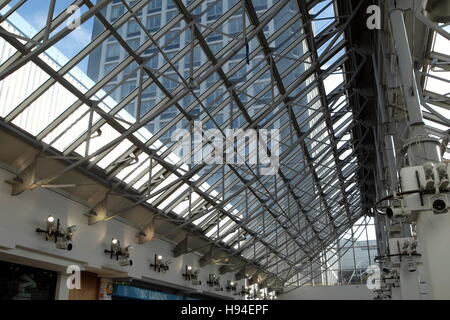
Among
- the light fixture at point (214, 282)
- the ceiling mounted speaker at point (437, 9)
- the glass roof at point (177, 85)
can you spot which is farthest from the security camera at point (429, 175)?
the light fixture at point (214, 282)

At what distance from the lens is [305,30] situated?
14414mm

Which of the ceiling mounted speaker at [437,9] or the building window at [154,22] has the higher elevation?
the building window at [154,22]

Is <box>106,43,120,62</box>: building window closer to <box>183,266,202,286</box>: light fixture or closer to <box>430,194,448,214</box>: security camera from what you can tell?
<box>430,194,448,214</box>: security camera

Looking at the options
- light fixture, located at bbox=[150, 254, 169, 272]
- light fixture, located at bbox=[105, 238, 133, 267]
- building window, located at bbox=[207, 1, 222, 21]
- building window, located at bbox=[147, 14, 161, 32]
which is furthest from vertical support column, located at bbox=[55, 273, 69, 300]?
building window, located at bbox=[207, 1, 222, 21]

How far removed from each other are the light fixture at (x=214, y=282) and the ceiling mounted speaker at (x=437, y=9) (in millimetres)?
19220

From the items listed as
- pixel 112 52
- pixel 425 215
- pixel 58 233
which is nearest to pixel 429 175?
pixel 425 215

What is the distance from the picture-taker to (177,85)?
1307cm

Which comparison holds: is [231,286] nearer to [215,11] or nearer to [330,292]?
[330,292]

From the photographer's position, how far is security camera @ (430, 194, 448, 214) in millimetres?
6488

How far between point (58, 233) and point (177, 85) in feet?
17.4

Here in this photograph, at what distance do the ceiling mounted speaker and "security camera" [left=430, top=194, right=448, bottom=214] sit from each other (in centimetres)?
403

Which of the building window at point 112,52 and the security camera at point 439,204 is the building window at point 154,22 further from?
the security camera at point 439,204

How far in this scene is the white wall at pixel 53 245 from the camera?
1165 cm

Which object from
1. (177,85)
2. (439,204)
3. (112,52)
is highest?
(177,85)
